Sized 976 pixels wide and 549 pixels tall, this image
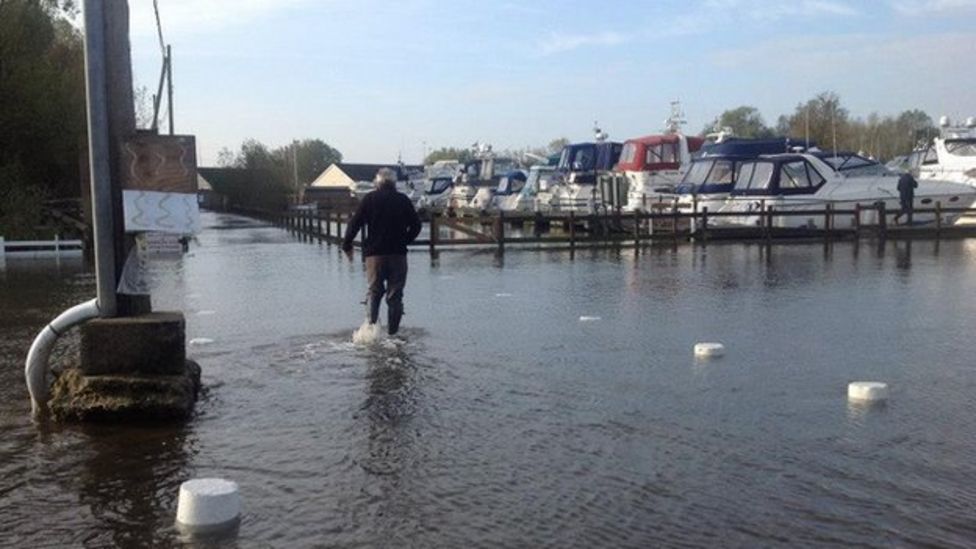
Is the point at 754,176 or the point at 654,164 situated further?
the point at 654,164

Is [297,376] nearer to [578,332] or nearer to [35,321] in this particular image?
[578,332]

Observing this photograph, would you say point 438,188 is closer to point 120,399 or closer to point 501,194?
A: point 501,194

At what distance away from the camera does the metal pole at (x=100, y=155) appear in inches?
268

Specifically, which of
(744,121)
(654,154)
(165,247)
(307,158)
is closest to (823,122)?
(744,121)

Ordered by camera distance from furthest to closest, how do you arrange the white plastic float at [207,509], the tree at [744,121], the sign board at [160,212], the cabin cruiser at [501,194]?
the tree at [744,121], the cabin cruiser at [501,194], the sign board at [160,212], the white plastic float at [207,509]

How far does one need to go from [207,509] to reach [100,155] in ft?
11.3

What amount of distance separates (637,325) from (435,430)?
5.11 metres

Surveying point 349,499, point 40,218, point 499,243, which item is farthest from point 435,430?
point 40,218

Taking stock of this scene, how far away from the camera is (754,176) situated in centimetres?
2900

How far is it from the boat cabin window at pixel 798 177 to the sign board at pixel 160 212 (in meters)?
23.8

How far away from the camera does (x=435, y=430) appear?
6191 millimetres

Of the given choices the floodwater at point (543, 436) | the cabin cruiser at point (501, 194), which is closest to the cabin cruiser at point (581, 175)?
the cabin cruiser at point (501, 194)

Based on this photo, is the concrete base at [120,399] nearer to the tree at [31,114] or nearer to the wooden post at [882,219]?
the tree at [31,114]

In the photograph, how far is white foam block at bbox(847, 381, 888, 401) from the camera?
22.7 feet
